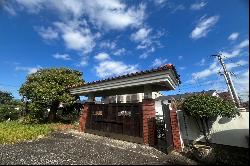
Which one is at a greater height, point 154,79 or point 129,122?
point 154,79

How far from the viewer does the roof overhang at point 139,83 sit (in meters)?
10.5

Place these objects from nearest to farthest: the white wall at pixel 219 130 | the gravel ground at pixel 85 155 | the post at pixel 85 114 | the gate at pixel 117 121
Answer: the gravel ground at pixel 85 155 → the white wall at pixel 219 130 → the gate at pixel 117 121 → the post at pixel 85 114

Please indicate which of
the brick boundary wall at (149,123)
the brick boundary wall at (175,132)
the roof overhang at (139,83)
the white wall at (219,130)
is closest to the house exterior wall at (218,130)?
the white wall at (219,130)

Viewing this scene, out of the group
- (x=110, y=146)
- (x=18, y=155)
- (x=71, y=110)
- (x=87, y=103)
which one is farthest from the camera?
(x=71, y=110)

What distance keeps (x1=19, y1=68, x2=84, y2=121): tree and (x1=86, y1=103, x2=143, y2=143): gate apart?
5.04m

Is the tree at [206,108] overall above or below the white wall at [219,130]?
above

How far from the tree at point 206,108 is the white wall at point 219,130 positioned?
32 centimetres

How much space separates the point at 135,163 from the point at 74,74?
49.1 feet

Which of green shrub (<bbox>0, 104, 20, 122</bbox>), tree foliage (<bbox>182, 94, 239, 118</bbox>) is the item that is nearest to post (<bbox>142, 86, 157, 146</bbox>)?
tree foliage (<bbox>182, 94, 239, 118</bbox>)

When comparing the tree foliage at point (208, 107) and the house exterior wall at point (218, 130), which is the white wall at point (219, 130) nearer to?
the house exterior wall at point (218, 130)

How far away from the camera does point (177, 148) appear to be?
943 centimetres

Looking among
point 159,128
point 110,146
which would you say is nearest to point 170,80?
point 159,128

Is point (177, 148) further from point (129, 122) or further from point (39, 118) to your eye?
point (39, 118)

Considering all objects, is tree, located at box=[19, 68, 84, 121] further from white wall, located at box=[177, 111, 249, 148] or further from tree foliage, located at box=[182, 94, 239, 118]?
tree foliage, located at box=[182, 94, 239, 118]
